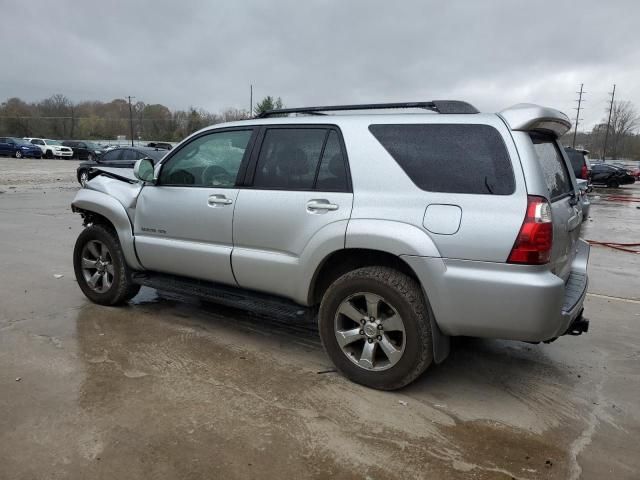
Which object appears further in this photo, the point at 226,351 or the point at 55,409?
the point at 226,351

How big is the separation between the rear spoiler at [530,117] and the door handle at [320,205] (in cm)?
123

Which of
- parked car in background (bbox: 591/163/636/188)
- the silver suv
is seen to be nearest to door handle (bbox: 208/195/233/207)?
the silver suv

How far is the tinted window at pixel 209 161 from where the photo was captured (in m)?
4.34

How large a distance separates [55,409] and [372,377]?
2.02 meters

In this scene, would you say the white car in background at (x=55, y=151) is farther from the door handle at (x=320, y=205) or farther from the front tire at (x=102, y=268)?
the door handle at (x=320, y=205)

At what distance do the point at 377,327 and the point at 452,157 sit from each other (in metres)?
1.22

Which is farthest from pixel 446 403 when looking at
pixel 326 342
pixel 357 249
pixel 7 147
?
pixel 7 147

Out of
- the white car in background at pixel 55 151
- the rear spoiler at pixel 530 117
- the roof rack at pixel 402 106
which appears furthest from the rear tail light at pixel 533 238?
the white car in background at pixel 55 151

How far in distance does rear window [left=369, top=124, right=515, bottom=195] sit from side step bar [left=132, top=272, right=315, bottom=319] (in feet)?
Answer: 4.45

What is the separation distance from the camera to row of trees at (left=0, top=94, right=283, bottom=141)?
290 ft

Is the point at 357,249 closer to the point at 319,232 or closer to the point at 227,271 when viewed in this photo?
the point at 319,232

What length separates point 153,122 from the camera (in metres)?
99.1

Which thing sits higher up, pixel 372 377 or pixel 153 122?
pixel 153 122

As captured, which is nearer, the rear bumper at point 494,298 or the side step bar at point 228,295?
the rear bumper at point 494,298
